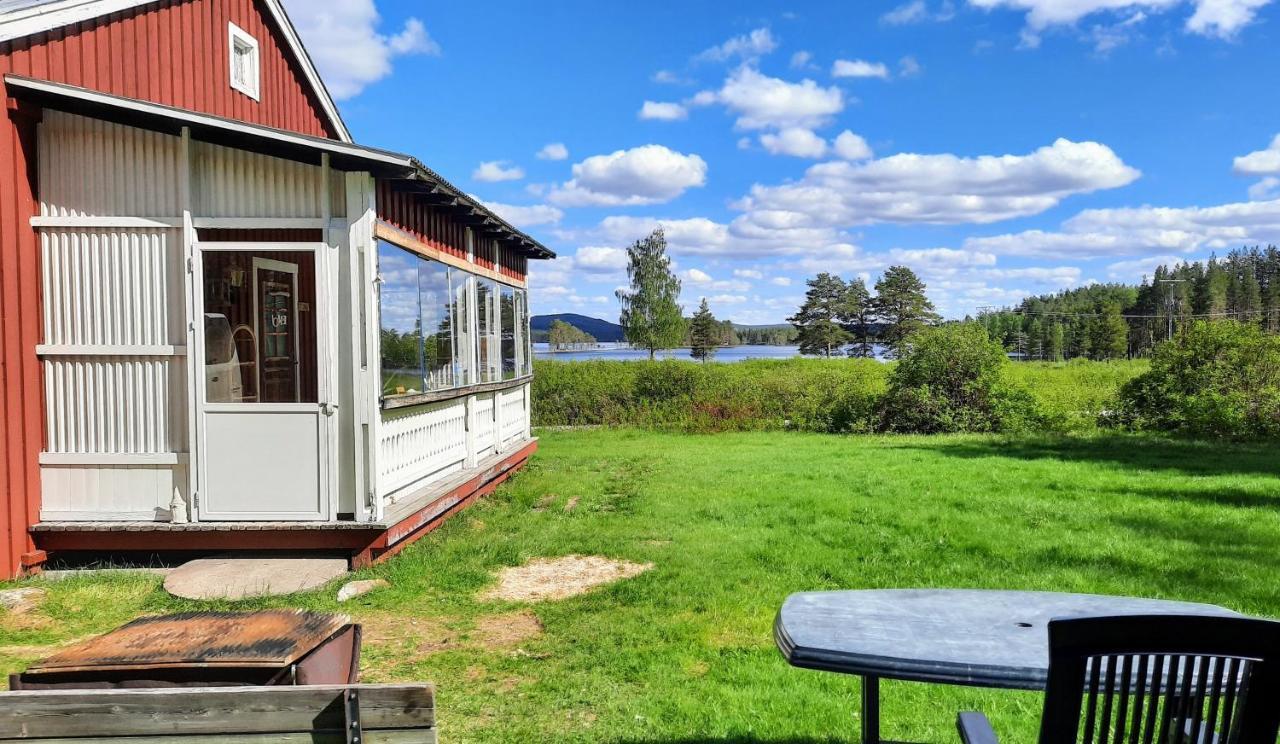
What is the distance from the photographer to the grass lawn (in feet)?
14.0

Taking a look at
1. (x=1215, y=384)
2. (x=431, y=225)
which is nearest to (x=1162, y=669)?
(x=431, y=225)

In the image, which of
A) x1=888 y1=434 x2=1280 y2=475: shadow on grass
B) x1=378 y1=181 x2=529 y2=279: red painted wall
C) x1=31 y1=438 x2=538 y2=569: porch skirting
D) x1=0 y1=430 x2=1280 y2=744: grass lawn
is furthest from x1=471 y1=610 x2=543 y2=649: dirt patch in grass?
x1=888 y1=434 x2=1280 y2=475: shadow on grass

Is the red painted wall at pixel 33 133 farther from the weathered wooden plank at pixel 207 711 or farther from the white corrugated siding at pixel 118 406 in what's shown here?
the weathered wooden plank at pixel 207 711

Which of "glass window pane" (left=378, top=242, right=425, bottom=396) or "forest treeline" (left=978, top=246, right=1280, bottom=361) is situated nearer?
"glass window pane" (left=378, top=242, right=425, bottom=396)

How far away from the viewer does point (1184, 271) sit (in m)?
105

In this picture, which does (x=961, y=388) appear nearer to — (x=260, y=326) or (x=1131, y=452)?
(x=1131, y=452)

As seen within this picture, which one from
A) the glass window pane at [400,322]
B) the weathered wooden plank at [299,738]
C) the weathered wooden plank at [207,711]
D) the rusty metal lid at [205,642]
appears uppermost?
the glass window pane at [400,322]

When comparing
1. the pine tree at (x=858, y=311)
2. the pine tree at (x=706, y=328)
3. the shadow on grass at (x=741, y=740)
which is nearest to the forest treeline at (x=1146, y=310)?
the pine tree at (x=858, y=311)

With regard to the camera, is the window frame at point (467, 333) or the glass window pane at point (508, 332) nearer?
the window frame at point (467, 333)

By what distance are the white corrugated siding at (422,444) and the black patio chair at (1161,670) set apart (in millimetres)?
6005

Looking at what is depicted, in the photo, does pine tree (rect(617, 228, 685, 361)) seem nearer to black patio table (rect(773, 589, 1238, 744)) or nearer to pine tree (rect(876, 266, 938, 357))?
pine tree (rect(876, 266, 938, 357))

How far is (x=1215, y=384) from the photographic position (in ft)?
53.6

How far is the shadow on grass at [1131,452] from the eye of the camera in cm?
1228

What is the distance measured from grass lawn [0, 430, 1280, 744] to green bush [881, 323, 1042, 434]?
4.87 meters
